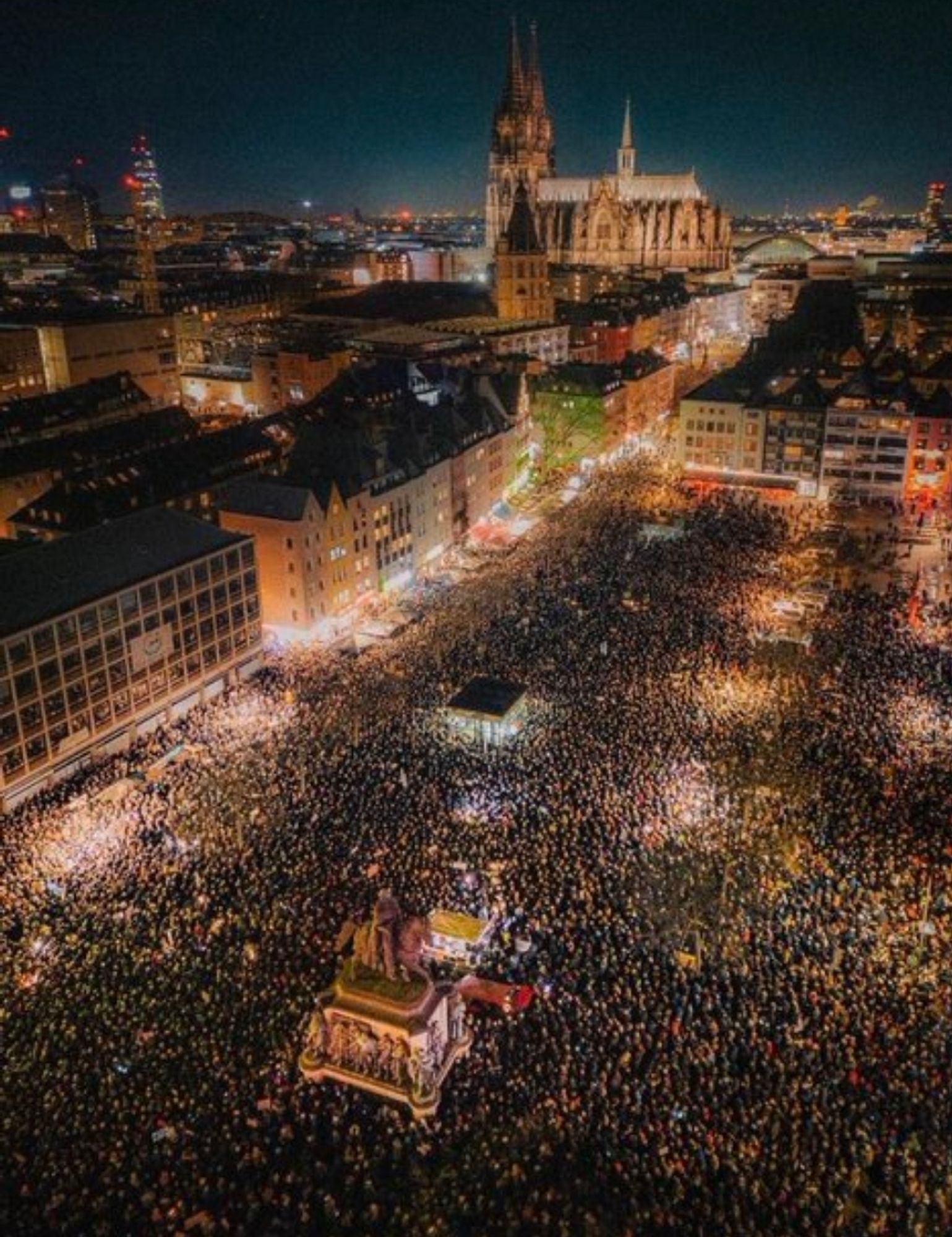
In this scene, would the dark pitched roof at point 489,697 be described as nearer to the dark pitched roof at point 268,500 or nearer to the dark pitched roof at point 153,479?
the dark pitched roof at point 268,500

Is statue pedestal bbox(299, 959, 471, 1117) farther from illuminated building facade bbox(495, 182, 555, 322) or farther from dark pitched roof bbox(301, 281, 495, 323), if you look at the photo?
dark pitched roof bbox(301, 281, 495, 323)

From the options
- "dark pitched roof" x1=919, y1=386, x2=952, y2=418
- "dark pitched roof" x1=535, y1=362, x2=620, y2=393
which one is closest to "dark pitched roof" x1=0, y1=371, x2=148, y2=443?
"dark pitched roof" x1=535, y1=362, x2=620, y2=393

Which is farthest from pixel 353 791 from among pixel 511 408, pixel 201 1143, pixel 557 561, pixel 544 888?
pixel 511 408

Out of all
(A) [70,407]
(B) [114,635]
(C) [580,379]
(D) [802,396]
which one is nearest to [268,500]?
(B) [114,635]

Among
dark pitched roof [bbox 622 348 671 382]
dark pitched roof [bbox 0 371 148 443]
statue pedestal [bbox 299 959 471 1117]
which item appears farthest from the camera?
dark pitched roof [bbox 622 348 671 382]

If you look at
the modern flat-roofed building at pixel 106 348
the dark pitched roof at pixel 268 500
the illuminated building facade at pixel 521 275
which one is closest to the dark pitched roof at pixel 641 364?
the illuminated building facade at pixel 521 275
